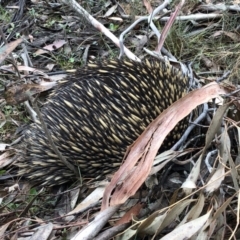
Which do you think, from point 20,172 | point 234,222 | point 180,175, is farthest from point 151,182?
point 20,172

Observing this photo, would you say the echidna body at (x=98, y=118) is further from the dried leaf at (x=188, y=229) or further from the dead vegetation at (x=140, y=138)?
the dried leaf at (x=188, y=229)

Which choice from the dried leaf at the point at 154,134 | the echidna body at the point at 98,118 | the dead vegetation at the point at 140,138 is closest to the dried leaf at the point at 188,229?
the dead vegetation at the point at 140,138

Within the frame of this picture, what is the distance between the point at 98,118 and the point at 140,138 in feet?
1.82

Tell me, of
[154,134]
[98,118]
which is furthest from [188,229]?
[98,118]

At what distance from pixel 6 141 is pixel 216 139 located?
4.08ft

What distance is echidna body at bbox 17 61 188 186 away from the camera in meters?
2.27

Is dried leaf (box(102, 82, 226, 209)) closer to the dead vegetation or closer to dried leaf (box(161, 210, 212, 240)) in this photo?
the dead vegetation

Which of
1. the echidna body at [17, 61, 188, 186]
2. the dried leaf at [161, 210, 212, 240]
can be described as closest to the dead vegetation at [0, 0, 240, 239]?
the dried leaf at [161, 210, 212, 240]

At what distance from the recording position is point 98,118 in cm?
228

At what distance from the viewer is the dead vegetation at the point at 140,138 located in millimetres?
1742

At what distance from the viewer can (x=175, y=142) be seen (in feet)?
7.48

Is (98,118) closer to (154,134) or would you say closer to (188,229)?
(154,134)

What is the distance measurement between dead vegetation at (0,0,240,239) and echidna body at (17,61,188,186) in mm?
113

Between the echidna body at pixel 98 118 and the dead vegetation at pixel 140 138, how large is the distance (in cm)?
11
